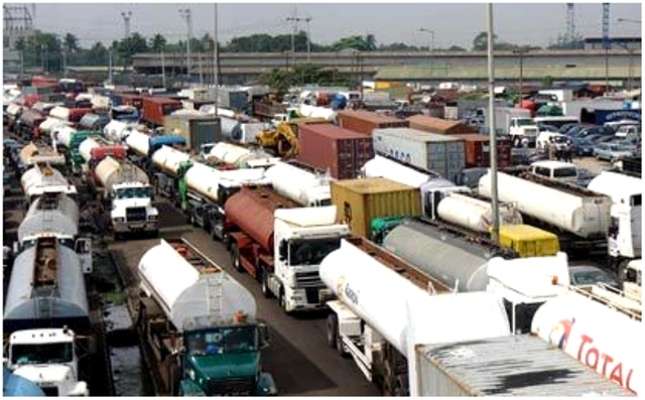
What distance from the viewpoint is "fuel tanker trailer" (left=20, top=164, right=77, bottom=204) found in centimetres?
3156

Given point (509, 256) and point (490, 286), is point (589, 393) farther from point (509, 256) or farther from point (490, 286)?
point (509, 256)

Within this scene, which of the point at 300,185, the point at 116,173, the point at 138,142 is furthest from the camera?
the point at 138,142

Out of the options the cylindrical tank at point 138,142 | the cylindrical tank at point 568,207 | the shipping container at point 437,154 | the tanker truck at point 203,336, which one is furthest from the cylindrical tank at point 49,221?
the cylindrical tank at point 138,142

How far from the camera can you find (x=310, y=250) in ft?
71.3

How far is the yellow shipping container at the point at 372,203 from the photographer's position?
81.7 feet

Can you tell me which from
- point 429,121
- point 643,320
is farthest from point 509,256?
point 429,121

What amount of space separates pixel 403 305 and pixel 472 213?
11.2 m

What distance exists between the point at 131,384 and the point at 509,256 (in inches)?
269

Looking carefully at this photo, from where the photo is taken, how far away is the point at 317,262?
856 inches

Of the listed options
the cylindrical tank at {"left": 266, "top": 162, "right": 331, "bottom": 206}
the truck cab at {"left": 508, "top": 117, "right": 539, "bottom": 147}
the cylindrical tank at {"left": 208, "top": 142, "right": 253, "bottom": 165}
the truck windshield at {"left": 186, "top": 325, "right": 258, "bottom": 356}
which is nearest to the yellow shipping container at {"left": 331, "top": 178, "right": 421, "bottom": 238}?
the cylindrical tank at {"left": 266, "top": 162, "right": 331, "bottom": 206}

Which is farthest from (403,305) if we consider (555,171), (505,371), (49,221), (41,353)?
(555,171)

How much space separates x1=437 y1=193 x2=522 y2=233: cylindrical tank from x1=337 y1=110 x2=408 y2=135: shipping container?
1654 cm

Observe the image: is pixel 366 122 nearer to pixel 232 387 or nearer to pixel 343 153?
pixel 343 153

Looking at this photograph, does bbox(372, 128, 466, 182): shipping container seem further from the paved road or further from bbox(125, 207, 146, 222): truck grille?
the paved road
